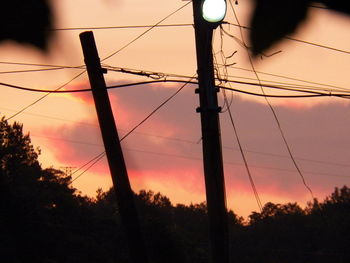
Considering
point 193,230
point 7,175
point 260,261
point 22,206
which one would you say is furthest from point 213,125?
point 193,230

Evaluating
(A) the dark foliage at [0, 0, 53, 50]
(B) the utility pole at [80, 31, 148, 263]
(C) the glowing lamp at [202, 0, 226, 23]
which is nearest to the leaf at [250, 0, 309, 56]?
(A) the dark foliage at [0, 0, 53, 50]

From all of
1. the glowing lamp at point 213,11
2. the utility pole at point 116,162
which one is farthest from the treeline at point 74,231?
the glowing lamp at point 213,11

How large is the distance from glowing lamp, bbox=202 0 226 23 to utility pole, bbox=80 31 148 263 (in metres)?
4.09

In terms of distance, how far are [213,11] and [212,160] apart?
304cm

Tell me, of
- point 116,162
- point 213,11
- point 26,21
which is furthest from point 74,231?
point 26,21

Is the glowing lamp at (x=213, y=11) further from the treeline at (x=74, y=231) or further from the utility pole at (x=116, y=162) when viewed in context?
the treeline at (x=74, y=231)

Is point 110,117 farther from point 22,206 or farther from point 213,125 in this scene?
point 22,206

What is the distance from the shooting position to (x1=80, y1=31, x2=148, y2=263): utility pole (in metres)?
10.9

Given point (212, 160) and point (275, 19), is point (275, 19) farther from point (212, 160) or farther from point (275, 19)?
point (212, 160)

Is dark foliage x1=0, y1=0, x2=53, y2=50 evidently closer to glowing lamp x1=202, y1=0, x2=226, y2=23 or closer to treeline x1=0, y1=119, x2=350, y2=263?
glowing lamp x1=202, y1=0, x2=226, y2=23

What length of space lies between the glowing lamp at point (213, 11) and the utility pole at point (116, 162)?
4.09 m

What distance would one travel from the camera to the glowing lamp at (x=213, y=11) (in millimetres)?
7207

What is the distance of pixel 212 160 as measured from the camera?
9703mm

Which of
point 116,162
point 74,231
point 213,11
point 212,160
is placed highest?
point 74,231
